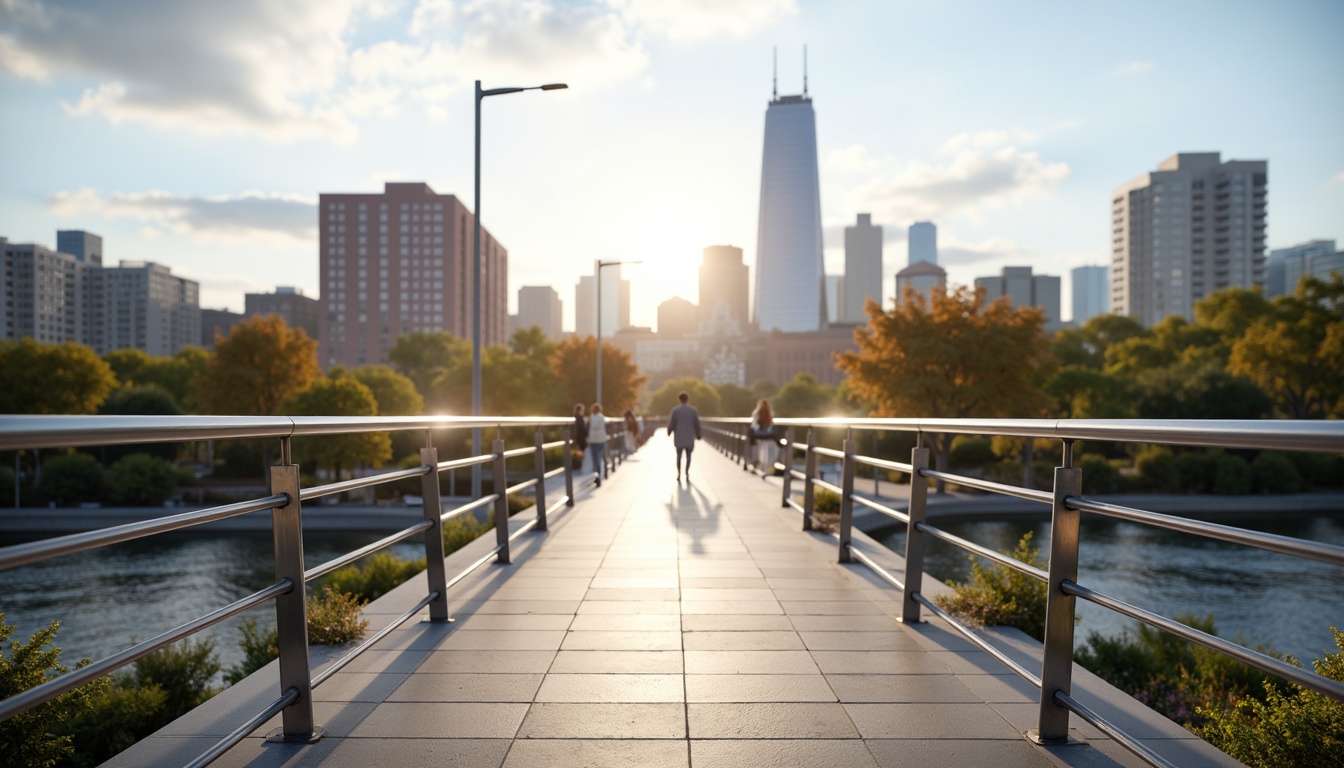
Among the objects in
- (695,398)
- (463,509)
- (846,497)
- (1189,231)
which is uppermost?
(1189,231)

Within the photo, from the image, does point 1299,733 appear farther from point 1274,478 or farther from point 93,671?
point 1274,478

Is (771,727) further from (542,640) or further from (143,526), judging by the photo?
(143,526)

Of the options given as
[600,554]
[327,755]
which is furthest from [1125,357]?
[327,755]

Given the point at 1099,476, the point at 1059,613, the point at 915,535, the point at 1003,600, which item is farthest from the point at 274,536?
the point at 1099,476

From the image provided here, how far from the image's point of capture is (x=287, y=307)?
18700 cm

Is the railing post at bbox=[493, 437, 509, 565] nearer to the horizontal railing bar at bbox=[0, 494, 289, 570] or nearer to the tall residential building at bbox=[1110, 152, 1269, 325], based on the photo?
the horizontal railing bar at bbox=[0, 494, 289, 570]

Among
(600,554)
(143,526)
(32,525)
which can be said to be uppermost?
(143,526)

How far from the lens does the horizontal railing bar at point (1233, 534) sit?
1.94m

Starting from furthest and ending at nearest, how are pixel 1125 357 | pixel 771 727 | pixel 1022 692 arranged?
pixel 1125 357, pixel 1022 692, pixel 771 727

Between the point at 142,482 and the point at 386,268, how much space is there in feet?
382

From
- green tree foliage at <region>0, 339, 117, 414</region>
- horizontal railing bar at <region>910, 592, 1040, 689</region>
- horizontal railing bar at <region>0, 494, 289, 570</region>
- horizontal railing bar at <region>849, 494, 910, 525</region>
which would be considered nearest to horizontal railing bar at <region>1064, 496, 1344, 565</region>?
horizontal railing bar at <region>910, 592, 1040, 689</region>

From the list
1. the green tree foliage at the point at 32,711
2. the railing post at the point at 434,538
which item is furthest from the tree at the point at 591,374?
the green tree foliage at the point at 32,711

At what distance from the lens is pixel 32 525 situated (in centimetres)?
3881

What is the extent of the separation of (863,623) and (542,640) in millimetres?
1990
